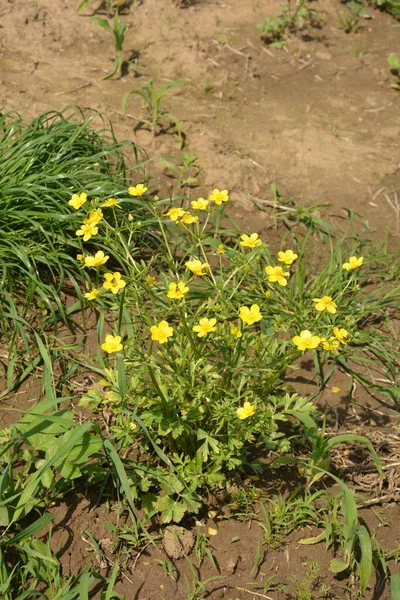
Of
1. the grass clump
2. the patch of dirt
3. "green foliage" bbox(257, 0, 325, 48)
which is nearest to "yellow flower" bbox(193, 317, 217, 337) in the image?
the grass clump

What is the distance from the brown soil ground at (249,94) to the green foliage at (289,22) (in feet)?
0.24

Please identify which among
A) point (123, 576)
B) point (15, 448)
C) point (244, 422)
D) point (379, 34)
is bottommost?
point (123, 576)

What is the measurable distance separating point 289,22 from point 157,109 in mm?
1662

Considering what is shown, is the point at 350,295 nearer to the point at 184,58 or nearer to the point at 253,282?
the point at 253,282

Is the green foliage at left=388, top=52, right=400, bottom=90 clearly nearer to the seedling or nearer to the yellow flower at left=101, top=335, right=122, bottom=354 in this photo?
the seedling

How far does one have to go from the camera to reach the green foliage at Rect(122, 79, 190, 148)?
4.07 metres

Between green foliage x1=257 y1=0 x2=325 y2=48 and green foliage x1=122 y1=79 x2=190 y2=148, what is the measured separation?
117cm

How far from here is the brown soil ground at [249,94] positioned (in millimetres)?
3947

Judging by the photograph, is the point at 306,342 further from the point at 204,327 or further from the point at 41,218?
the point at 41,218

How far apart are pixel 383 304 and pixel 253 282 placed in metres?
0.65

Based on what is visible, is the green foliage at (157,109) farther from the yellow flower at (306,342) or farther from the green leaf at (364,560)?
the green leaf at (364,560)

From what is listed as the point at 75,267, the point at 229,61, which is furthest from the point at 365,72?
the point at 75,267

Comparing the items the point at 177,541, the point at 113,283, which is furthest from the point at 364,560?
the point at 113,283

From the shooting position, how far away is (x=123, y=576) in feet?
7.67
